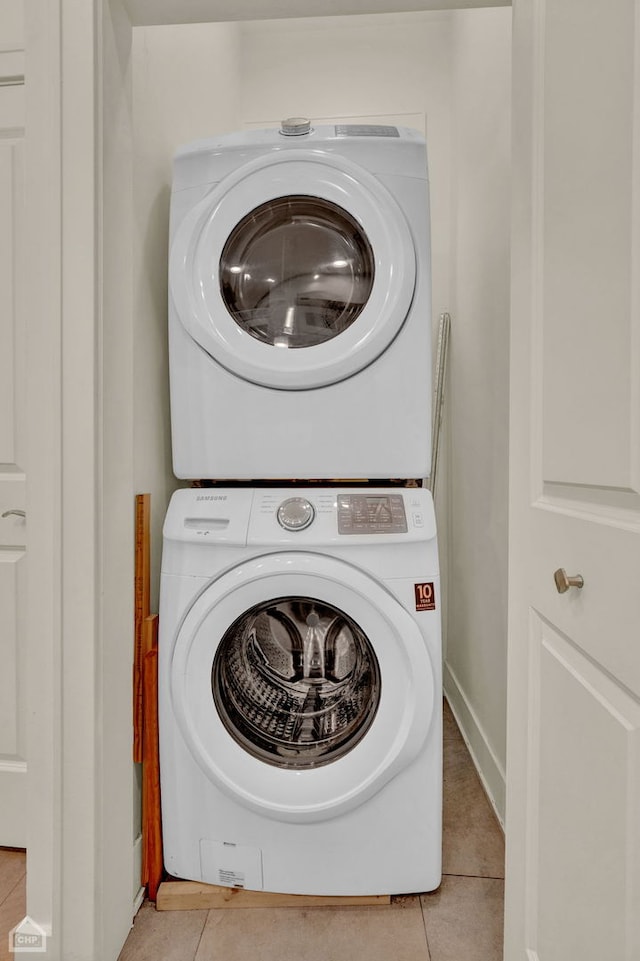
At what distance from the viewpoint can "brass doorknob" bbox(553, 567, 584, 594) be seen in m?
0.74

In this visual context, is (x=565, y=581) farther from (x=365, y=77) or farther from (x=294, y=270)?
(x=365, y=77)

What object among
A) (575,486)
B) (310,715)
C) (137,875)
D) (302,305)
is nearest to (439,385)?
(302,305)

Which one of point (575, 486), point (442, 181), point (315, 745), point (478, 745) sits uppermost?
point (442, 181)

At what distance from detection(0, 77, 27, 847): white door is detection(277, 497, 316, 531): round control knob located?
717 mm

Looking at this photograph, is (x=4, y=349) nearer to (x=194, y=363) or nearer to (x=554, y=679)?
(x=194, y=363)

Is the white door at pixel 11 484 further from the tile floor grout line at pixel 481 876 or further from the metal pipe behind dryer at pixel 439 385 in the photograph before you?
the metal pipe behind dryer at pixel 439 385

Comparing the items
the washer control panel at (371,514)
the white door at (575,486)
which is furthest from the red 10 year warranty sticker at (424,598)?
the white door at (575,486)

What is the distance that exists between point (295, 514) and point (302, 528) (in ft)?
0.12

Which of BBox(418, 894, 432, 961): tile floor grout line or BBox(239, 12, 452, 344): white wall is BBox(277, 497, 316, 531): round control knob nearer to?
BBox(418, 894, 432, 961): tile floor grout line

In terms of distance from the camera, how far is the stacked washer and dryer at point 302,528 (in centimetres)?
121

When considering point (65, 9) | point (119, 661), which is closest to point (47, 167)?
point (65, 9)

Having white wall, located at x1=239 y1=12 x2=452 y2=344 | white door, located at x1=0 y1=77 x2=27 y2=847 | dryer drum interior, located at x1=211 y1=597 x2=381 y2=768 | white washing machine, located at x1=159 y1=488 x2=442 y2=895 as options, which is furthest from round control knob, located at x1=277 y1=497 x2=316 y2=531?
white wall, located at x1=239 y1=12 x2=452 y2=344

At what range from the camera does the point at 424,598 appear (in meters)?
1.21

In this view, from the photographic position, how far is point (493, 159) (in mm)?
1640
